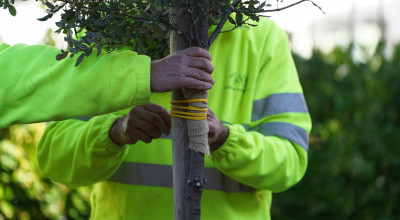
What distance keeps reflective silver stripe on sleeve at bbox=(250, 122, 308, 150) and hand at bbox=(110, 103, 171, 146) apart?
0.54 m

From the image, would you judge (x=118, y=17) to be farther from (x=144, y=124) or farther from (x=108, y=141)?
(x=108, y=141)

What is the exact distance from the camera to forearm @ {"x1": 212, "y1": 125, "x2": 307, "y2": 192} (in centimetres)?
217

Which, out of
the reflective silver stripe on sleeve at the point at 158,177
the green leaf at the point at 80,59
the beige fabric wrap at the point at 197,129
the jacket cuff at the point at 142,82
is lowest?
the reflective silver stripe on sleeve at the point at 158,177

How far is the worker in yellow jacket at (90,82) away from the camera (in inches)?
69.3

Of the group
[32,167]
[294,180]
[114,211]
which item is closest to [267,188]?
[294,180]

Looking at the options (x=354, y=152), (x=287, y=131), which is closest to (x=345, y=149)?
(x=354, y=152)

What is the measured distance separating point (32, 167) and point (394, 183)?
2947 millimetres

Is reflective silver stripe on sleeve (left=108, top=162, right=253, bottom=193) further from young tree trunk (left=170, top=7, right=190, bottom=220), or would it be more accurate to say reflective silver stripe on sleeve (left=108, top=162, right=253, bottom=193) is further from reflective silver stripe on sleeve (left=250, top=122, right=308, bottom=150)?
young tree trunk (left=170, top=7, right=190, bottom=220)

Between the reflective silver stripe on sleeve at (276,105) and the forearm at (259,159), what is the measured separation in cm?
13

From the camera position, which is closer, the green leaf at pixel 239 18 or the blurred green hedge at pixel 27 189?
the green leaf at pixel 239 18

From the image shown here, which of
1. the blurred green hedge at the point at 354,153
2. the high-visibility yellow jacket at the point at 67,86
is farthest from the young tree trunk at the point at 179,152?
the blurred green hedge at the point at 354,153

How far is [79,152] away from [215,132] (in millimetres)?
612

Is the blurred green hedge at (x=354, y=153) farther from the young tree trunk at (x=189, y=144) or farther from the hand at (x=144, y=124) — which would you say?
the young tree trunk at (x=189, y=144)

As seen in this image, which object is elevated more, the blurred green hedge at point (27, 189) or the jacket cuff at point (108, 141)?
the jacket cuff at point (108, 141)
